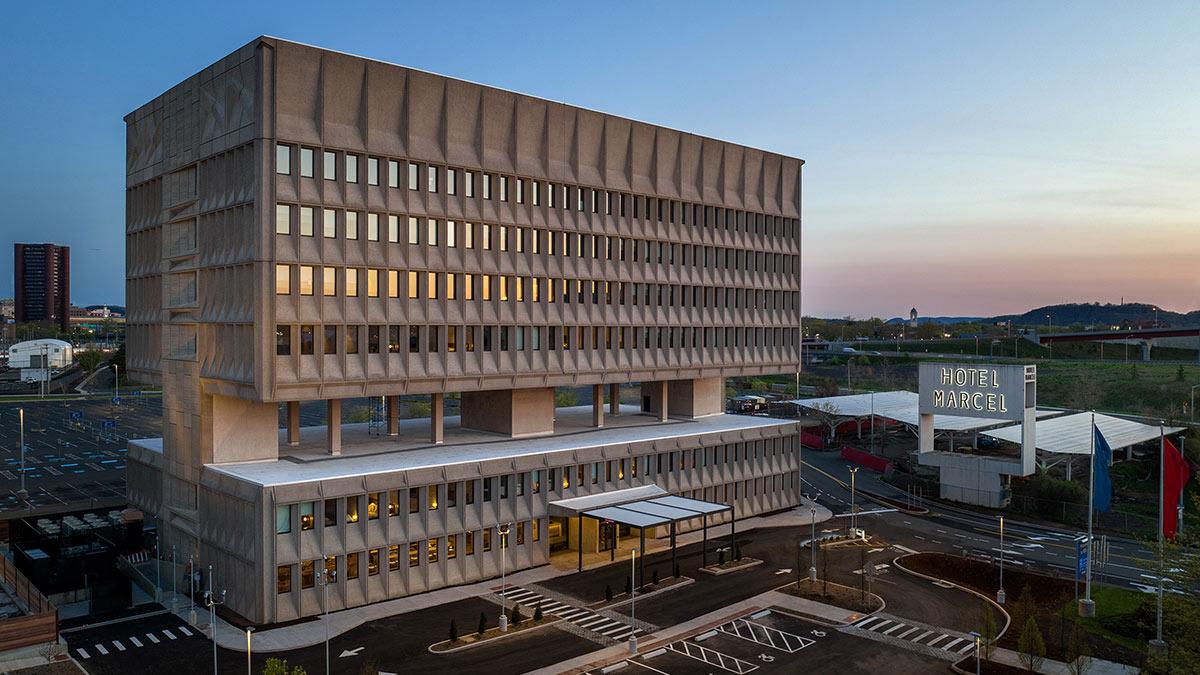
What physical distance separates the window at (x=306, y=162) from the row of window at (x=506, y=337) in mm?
9996

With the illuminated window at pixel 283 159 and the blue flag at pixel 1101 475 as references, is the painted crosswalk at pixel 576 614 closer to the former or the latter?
the blue flag at pixel 1101 475

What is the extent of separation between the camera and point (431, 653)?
144 feet

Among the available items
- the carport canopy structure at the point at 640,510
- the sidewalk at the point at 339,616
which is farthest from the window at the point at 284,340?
the carport canopy structure at the point at 640,510

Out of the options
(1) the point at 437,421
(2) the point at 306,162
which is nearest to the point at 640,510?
(1) the point at 437,421

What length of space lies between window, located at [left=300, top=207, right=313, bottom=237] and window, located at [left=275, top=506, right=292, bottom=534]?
1772 cm

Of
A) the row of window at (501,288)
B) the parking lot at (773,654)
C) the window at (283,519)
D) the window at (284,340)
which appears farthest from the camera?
the row of window at (501,288)

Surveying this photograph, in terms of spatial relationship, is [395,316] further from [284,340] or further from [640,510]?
[640,510]

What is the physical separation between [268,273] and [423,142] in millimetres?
15101

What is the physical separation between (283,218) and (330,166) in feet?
16.4

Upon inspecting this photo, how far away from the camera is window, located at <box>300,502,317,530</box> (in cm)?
4975

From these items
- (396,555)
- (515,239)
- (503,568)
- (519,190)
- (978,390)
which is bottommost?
(503,568)

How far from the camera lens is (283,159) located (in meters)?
52.3

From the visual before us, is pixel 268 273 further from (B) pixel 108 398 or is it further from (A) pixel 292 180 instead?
(B) pixel 108 398

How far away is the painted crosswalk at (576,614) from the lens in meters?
47.8
